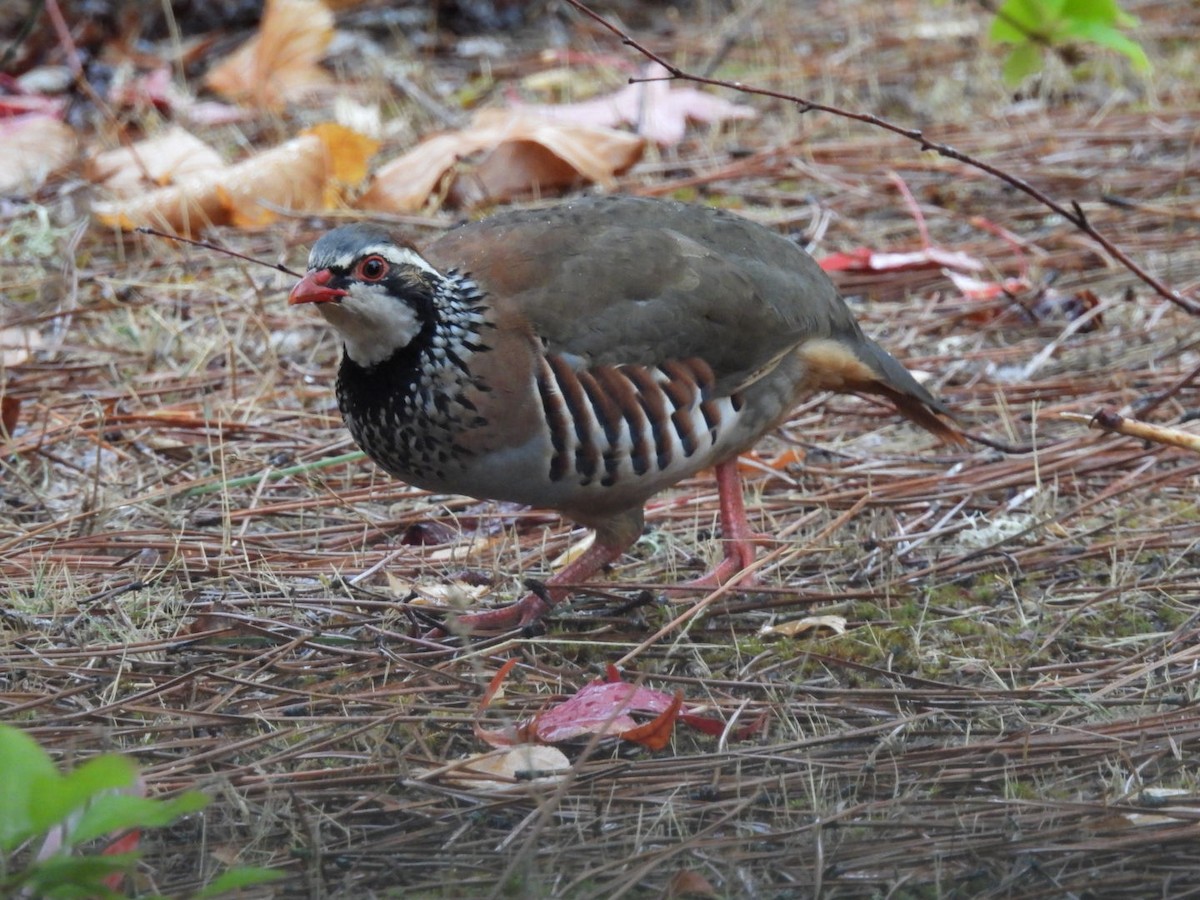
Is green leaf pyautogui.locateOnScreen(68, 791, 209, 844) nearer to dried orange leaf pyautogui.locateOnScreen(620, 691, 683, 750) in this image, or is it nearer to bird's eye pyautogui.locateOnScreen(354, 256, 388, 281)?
dried orange leaf pyautogui.locateOnScreen(620, 691, 683, 750)

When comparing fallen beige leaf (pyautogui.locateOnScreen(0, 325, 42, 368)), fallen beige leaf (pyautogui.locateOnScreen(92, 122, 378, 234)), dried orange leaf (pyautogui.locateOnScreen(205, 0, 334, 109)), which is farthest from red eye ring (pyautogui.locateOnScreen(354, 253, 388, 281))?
dried orange leaf (pyautogui.locateOnScreen(205, 0, 334, 109))

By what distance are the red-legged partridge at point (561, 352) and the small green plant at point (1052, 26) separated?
216 centimetres

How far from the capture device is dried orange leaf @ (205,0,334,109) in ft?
21.8

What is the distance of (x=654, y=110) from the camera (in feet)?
19.9

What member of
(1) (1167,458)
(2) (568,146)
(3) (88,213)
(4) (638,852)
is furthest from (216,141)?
(4) (638,852)

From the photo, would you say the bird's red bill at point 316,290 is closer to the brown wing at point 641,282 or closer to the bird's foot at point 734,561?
the brown wing at point 641,282

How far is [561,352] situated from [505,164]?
249 centimetres

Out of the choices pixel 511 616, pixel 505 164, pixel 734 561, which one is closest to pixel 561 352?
pixel 511 616

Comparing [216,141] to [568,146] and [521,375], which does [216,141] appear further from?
[521,375]

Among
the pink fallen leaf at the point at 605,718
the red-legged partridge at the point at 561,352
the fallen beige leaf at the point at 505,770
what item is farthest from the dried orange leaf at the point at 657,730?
the red-legged partridge at the point at 561,352

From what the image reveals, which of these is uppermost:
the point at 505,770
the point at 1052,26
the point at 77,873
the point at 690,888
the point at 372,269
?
the point at 1052,26

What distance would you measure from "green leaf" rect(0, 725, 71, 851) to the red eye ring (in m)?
1.37

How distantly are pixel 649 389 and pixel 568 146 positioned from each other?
8.04 ft

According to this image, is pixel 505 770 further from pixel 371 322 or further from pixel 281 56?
pixel 281 56
